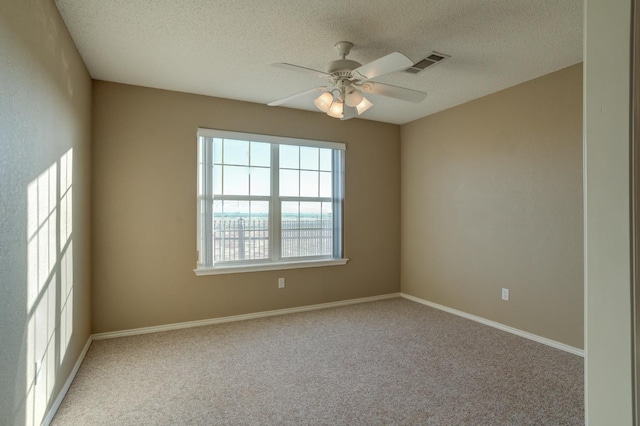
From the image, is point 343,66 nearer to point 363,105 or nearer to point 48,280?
point 363,105

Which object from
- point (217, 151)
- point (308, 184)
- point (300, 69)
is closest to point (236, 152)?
point (217, 151)

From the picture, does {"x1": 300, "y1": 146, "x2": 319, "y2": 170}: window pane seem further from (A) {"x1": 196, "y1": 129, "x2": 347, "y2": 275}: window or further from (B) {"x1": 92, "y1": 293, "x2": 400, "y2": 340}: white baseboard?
(B) {"x1": 92, "y1": 293, "x2": 400, "y2": 340}: white baseboard

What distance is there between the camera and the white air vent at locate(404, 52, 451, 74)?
2971mm

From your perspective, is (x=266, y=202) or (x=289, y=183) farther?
(x=289, y=183)

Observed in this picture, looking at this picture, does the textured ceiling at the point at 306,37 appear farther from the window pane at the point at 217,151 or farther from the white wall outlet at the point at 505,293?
the white wall outlet at the point at 505,293

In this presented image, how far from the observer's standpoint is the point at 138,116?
3.72 m

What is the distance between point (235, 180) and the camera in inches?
168

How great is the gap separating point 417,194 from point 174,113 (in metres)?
3.30

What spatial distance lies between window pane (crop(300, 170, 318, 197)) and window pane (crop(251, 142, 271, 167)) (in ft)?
1.66

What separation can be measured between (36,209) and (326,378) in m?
2.18

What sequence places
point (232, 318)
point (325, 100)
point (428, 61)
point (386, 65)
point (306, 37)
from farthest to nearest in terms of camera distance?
point (232, 318) → point (428, 61) → point (325, 100) → point (306, 37) → point (386, 65)

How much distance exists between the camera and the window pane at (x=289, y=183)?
15.0ft

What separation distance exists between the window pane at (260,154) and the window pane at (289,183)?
25cm

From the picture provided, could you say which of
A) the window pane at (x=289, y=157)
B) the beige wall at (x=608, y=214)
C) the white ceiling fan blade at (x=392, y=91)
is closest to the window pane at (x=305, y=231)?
the window pane at (x=289, y=157)
